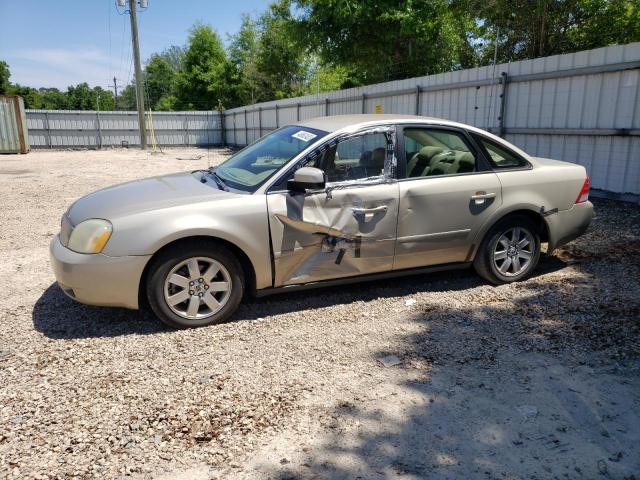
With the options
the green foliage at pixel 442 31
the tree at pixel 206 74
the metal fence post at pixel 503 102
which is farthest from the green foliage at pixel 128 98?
the metal fence post at pixel 503 102

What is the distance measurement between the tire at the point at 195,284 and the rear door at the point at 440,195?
59.3 inches

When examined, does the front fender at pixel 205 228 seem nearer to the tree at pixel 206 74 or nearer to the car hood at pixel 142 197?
the car hood at pixel 142 197

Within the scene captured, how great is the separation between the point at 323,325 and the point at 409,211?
4.09 feet

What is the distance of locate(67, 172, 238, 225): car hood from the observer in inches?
153

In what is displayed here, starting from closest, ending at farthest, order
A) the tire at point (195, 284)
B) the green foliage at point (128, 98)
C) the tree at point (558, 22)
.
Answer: the tire at point (195, 284), the tree at point (558, 22), the green foliage at point (128, 98)

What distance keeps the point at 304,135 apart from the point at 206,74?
41.0 metres

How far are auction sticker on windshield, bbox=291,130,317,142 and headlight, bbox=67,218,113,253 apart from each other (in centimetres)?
178

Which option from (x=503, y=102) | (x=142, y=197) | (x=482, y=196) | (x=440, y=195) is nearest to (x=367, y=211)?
(x=440, y=195)

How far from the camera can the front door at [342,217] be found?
13.4ft

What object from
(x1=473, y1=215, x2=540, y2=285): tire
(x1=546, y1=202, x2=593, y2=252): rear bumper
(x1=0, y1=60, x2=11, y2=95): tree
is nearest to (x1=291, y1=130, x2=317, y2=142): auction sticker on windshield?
(x1=473, y1=215, x2=540, y2=285): tire

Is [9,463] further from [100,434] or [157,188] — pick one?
[157,188]

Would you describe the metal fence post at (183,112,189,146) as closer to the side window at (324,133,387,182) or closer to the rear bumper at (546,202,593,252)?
the side window at (324,133,387,182)

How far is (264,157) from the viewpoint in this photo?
4.59 metres

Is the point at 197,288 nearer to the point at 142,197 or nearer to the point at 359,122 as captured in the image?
the point at 142,197
